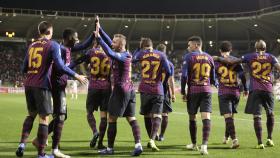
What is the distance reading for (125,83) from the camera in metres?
8.67

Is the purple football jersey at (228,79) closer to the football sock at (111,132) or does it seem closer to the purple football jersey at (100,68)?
the purple football jersey at (100,68)

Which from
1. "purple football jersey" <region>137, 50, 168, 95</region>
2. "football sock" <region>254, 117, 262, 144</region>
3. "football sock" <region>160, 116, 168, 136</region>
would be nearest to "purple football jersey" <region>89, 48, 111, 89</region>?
"purple football jersey" <region>137, 50, 168, 95</region>

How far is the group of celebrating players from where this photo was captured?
7.76 m

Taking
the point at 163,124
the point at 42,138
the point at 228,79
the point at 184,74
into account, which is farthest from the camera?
the point at 163,124

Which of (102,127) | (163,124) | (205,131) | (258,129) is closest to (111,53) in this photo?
(102,127)

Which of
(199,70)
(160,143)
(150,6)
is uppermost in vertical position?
(150,6)

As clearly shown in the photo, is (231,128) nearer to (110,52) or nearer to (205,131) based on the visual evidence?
(205,131)

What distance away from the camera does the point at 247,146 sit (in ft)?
32.3

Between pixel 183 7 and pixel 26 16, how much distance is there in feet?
62.2

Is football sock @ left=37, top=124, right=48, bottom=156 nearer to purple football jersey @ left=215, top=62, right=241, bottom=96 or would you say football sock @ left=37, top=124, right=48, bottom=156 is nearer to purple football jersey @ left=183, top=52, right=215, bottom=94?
purple football jersey @ left=183, top=52, right=215, bottom=94

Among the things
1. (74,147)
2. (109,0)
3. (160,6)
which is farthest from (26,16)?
(74,147)

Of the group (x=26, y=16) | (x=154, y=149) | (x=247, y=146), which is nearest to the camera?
(x=154, y=149)

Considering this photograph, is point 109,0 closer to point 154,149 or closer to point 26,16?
point 26,16

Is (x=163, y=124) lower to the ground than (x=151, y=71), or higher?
lower
